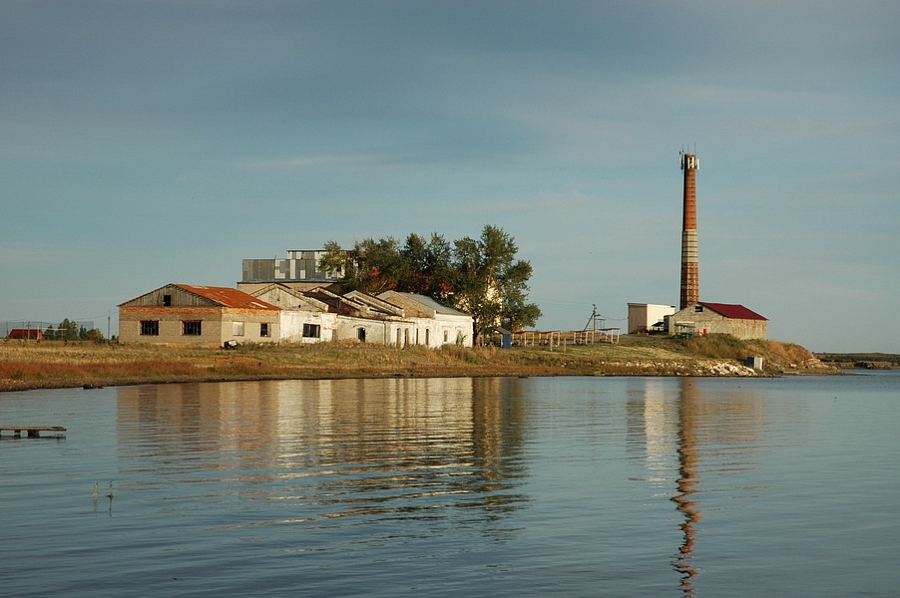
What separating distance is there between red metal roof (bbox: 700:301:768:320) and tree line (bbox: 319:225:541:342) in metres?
24.6

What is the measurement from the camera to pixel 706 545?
52.4 feet

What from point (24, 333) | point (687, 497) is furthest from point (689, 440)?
point (24, 333)

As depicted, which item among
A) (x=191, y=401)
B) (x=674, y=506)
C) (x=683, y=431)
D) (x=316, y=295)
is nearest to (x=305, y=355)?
(x=316, y=295)

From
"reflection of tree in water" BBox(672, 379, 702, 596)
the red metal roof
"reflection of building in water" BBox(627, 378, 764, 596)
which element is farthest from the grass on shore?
"reflection of tree in water" BBox(672, 379, 702, 596)

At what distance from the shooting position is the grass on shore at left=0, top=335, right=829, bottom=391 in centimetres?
5578

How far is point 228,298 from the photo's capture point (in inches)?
3108

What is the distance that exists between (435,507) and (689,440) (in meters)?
16.2

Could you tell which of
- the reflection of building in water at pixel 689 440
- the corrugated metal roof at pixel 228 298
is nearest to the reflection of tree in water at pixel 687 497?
the reflection of building in water at pixel 689 440

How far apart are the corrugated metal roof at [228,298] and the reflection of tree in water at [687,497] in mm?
43435

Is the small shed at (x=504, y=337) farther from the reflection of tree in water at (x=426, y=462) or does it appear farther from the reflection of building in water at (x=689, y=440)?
the reflection of tree in water at (x=426, y=462)

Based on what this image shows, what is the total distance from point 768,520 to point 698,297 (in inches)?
4093

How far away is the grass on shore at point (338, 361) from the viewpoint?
55.8 metres

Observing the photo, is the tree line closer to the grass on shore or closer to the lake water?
the grass on shore

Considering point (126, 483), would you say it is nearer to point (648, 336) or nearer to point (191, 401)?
point (191, 401)
